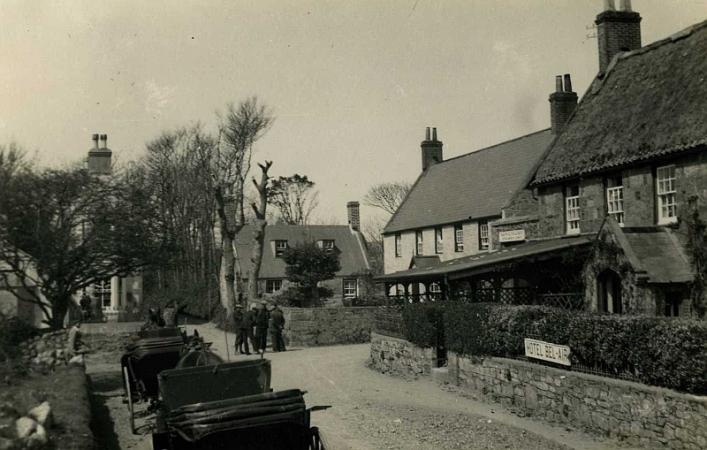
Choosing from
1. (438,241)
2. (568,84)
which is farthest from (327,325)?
(568,84)

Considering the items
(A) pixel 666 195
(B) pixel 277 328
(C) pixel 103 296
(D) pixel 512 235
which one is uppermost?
(A) pixel 666 195

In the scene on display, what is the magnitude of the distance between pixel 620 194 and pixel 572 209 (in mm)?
2426

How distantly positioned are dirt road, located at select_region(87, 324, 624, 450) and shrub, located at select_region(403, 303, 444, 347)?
1188 mm

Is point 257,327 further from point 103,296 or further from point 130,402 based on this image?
point 103,296

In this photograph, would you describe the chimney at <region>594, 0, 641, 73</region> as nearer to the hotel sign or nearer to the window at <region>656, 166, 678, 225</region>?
the window at <region>656, 166, 678, 225</region>

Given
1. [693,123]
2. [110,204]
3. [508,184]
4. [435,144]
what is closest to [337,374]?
[110,204]

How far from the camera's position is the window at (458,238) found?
3794cm

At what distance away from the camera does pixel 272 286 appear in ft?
167

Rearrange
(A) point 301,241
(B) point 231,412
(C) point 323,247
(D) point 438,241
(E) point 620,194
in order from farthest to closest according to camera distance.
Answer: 1. (A) point 301,241
2. (C) point 323,247
3. (D) point 438,241
4. (E) point 620,194
5. (B) point 231,412

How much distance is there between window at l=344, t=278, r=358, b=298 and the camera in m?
51.4

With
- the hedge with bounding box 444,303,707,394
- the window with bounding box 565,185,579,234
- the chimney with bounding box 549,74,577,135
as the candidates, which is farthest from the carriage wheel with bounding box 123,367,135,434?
the chimney with bounding box 549,74,577,135

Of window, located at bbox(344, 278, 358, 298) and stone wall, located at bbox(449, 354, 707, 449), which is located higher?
window, located at bbox(344, 278, 358, 298)

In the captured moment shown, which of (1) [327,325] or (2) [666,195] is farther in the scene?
(1) [327,325]

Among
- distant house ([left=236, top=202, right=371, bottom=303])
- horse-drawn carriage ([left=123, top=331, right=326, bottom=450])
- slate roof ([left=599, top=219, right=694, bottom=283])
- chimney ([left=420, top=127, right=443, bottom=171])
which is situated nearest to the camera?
horse-drawn carriage ([left=123, top=331, right=326, bottom=450])
